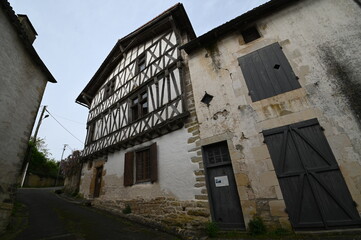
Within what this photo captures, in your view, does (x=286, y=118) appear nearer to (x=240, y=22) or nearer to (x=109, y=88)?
(x=240, y=22)

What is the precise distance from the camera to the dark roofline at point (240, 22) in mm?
5158

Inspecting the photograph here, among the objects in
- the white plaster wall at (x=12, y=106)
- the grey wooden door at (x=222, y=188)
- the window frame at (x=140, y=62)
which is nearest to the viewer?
the grey wooden door at (x=222, y=188)

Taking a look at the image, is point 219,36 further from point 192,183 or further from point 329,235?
point 329,235

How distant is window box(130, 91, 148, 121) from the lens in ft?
24.8

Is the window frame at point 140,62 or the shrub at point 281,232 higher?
the window frame at point 140,62

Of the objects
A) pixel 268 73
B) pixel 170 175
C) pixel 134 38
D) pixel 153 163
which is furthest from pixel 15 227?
pixel 134 38

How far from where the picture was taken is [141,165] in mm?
6391

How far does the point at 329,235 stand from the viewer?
2932 mm

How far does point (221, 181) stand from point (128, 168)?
3.92 metres

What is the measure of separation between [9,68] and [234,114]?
6.91 meters

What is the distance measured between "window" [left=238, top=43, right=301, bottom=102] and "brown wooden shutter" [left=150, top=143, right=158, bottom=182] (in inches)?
149

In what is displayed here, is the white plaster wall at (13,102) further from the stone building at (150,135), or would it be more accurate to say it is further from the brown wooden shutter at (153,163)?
the brown wooden shutter at (153,163)

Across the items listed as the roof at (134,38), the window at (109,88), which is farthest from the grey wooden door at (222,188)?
the window at (109,88)

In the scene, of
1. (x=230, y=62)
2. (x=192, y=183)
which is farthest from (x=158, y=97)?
(x=192, y=183)
